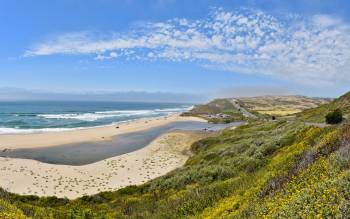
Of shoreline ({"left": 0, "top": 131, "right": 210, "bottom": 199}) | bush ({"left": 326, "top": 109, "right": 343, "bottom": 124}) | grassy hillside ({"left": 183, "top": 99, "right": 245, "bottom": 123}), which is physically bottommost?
shoreline ({"left": 0, "top": 131, "right": 210, "bottom": 199})

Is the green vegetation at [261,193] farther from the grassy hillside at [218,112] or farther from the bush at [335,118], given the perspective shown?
the grassy hillside at [218,112]

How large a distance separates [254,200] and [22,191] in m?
25.6

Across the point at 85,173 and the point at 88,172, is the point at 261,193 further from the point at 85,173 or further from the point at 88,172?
the point at 88,172

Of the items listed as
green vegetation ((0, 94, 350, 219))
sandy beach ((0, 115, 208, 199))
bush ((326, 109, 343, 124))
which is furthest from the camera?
sandy beach ((0, 115, 208, 199))

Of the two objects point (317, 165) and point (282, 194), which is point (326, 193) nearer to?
point (282, 194)

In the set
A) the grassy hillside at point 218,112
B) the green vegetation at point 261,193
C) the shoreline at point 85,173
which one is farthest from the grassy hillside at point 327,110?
the grassy hillside at point 218,112

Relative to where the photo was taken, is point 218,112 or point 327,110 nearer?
point 327,110

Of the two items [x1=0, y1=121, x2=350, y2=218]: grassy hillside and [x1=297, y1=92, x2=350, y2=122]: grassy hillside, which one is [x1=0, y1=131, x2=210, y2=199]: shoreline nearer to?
[x1=0, y1=121, x2=350, y2=218]: grassy hillside

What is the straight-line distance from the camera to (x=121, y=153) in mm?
50875

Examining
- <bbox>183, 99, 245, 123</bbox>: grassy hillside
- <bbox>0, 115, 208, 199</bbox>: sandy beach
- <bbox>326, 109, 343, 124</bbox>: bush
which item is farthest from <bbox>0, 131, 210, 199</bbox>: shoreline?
<bbox>183, 99, 245, 123</bbox>: grassy hillside

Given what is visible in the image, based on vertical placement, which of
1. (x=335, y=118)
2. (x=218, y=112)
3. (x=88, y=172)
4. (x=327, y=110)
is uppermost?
(x=327, y=110)

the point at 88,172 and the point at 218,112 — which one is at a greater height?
the point at 218,112

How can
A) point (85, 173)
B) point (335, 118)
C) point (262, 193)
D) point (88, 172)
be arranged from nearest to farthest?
point (262, 193) < point (335, 118) < point (85, 173) < point (88, 172)

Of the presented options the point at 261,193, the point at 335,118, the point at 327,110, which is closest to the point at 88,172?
the point at 335,118
